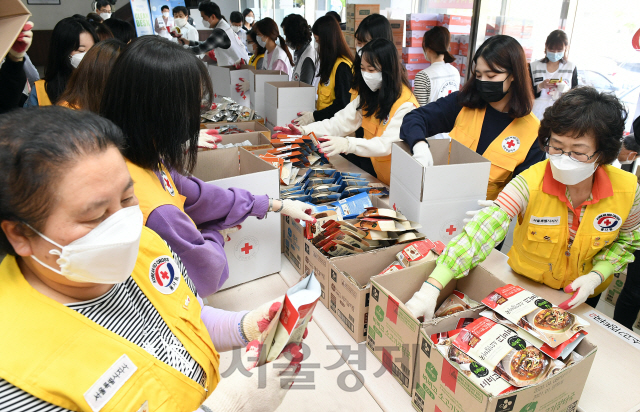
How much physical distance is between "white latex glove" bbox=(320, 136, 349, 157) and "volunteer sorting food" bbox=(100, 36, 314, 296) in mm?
1197

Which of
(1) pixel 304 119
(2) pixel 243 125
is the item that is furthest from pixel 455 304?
(1) pixel 304 119

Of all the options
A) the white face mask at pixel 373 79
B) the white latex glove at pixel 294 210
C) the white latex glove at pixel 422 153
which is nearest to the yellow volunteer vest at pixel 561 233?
the white latex glove at pixel 422 153

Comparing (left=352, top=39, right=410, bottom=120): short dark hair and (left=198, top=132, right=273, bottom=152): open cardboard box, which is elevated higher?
(left=352, top=39, right=410, bottom=120): short dark hair

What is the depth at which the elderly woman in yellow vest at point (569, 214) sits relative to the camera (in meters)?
1.38

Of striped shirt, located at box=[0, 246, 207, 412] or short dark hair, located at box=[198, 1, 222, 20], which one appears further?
short dark hair, located at box=[198, 1, 222, 20]

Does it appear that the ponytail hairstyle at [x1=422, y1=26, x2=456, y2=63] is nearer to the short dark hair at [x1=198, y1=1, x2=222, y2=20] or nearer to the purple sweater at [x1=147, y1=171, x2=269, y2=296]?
the purple sweater at [x1=147, y1=171, x2=269, y2=296]

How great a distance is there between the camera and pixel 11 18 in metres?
1.56

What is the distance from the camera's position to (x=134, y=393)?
31.2 inches

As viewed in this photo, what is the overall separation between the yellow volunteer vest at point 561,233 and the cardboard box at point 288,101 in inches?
91.2

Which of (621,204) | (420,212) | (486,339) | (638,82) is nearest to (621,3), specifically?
(638,82)

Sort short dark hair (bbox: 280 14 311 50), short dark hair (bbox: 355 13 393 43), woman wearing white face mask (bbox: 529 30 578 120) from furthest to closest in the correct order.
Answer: short dark hair (bbox: 280 14 311 50) < woman wearing white face mask (bbox: 529 30 578 120) < short dark hair (bbox: 355 13 393 43)

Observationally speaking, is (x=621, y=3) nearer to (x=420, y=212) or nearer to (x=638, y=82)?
(x=638, y=82)

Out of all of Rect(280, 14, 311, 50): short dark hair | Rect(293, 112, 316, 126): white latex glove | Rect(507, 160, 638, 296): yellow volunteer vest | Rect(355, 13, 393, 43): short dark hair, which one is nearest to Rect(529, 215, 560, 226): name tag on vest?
Rect(507, 160, 638, 296): yellow volunteer vest

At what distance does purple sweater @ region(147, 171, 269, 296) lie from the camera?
46.4 inches
